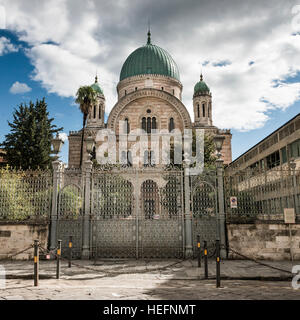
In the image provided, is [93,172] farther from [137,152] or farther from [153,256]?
[137,152]

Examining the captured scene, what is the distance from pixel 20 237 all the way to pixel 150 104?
22.9 meters

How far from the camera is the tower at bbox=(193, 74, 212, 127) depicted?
35969 mm

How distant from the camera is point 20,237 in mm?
9422

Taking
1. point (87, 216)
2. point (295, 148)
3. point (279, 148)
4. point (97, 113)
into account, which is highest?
point (97, 113)

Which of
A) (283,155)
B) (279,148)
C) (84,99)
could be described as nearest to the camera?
(283,155)

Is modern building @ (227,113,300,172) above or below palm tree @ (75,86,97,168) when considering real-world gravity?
below

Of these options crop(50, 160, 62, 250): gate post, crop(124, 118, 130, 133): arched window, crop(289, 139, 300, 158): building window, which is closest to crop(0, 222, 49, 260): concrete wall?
crop(50, 160, 62, 250): gate post

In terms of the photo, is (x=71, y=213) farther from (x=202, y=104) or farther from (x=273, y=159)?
(x=202, y=104)

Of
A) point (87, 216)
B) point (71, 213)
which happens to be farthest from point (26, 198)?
point (87, 216)

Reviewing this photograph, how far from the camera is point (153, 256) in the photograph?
9469mm

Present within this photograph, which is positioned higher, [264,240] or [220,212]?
[220,212]

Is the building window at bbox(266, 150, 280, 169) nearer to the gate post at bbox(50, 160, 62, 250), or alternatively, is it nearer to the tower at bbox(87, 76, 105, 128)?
the gate post at bbox(50, 160, 62, 250)

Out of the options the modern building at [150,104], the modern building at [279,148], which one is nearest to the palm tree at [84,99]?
the modern building at [150,104]

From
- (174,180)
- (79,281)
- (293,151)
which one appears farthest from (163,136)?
(79,281)
